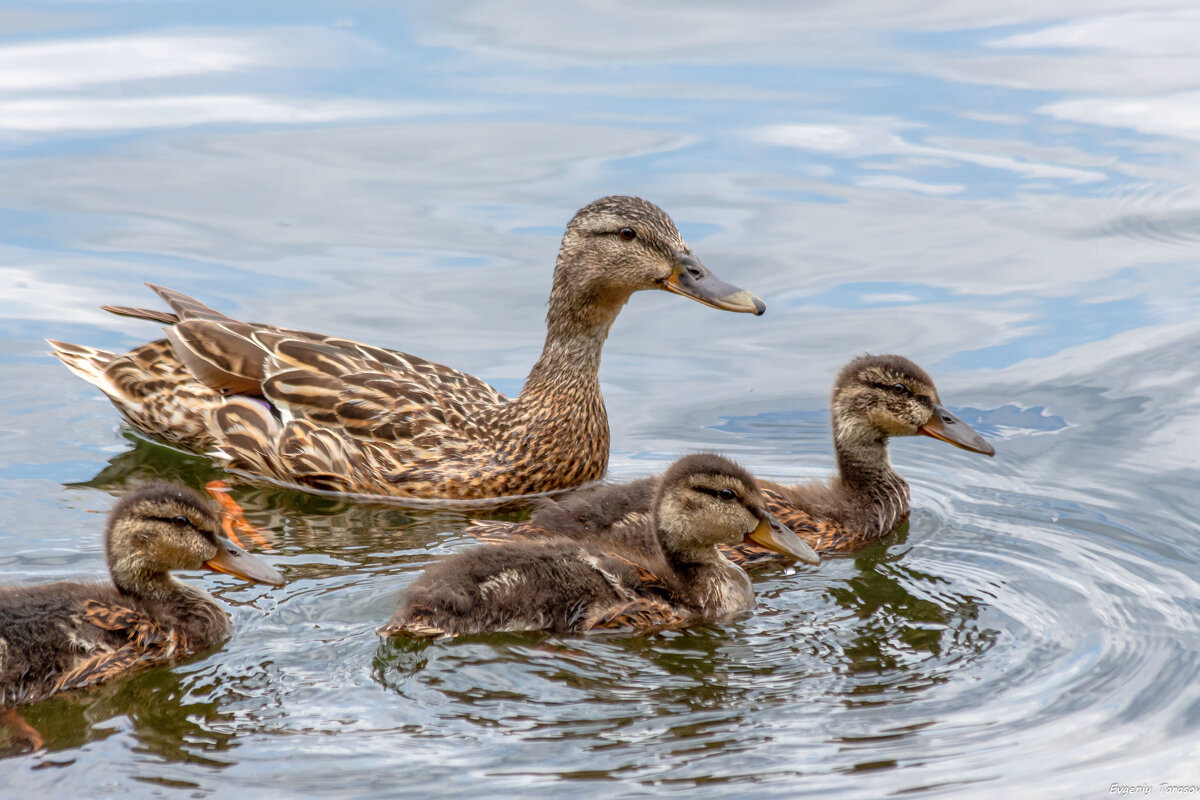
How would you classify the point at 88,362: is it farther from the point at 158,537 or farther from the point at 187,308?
the point at 158,537

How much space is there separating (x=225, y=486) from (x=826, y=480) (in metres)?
3.05

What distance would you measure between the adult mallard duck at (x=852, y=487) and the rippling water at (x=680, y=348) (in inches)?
A: 9.3

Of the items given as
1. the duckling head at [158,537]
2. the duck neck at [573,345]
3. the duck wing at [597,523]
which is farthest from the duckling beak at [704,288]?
the duckling head at [158,537]

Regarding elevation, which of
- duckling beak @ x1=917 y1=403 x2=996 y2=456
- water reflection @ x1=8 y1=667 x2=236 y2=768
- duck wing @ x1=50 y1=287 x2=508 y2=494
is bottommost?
water reflection @ x1=8 y1=667 x2=236 y2=768

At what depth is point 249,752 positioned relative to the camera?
561 cm

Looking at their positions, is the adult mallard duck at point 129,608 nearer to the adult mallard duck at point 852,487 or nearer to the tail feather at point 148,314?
the adult mallard duck at point 852,487

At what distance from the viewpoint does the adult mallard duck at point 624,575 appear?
655cm

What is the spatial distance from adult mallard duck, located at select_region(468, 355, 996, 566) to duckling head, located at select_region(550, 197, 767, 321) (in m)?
0.69

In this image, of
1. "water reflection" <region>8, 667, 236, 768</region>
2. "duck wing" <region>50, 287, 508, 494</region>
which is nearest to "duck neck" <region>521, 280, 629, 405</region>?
"duck wing" <region>50, 287, 508, 494</region>

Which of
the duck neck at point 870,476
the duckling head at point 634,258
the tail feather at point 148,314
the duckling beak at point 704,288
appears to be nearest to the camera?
the duck neck at point 870,476

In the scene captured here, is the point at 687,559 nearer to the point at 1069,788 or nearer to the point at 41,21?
the point at 1069,788

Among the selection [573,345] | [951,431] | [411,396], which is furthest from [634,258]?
[951,431]

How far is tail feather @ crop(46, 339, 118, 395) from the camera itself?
9.13m

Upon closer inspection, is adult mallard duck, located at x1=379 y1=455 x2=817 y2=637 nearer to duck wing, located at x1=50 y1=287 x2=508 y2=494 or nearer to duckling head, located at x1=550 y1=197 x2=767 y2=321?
duck wing, located at x1=50 y1=287 x2=508 y2=494
